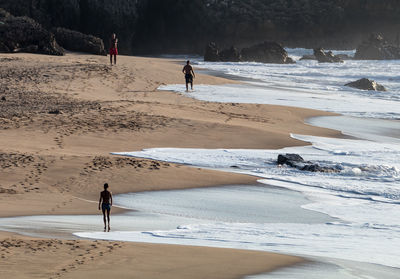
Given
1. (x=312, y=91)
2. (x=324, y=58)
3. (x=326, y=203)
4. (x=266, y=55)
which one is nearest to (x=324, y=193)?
(x=326, y=203)

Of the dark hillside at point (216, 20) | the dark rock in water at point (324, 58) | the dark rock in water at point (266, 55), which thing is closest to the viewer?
the dark rock in water at point (266, 55)

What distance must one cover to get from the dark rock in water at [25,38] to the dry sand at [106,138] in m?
5.56

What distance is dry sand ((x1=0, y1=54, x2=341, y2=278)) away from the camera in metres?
8.09

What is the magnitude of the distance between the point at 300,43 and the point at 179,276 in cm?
6304

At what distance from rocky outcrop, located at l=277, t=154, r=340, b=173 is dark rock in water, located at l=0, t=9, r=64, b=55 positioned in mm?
21345

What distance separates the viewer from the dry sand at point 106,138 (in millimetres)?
8094

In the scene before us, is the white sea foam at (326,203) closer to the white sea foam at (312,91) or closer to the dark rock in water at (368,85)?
the white sea foam at (312,91)

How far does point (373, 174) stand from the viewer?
13.8m

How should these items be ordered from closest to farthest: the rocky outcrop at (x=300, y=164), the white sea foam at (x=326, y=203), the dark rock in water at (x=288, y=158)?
the white sea foam at (x=326, y=203) < the rocky outcrop at (x=300, y=164) < the dark rock in water at (x=288, y=158)

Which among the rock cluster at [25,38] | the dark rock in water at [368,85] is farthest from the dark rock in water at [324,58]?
the rock cluster at [25,38]

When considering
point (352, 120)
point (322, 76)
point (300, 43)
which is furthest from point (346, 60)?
point (352, 120)

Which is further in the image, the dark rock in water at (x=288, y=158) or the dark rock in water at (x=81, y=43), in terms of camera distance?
the dark rock in water at (x=81, y=43)

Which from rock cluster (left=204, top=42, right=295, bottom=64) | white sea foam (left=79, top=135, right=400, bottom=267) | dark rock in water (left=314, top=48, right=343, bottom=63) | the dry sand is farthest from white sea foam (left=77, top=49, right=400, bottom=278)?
dark rock in water (left=314, top=48, right=343, bottom=63)

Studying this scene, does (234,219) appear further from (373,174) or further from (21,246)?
(373,174)
